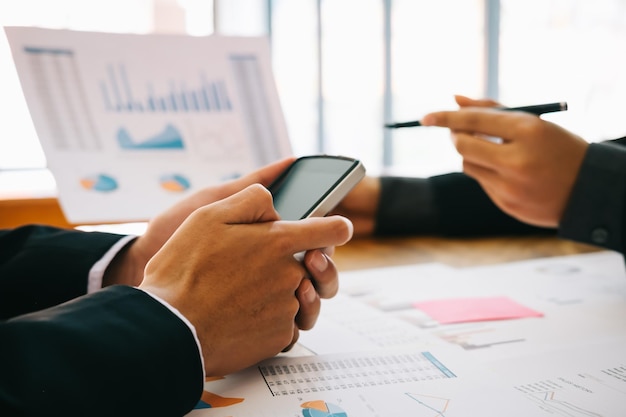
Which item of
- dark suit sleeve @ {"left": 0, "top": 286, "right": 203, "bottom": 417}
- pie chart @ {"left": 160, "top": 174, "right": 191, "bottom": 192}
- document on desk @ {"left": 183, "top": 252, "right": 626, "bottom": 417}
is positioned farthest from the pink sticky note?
pie chart @ {"left": 160, "top": 174, "right": 191, "bottom": 192}

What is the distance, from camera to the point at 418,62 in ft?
13.3

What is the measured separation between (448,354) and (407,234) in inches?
24.0

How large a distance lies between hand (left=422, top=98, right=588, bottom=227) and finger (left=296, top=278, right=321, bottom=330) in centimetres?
29

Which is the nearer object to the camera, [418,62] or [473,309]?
[473,309]

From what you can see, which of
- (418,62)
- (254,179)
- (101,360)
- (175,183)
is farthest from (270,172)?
(418,62)

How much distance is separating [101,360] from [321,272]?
0.68 feet

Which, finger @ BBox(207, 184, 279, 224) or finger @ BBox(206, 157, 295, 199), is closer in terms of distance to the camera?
finger @ BBox(207, 184, 279, 224)

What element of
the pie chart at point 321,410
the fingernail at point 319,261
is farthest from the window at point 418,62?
the pie chart at point 321,410

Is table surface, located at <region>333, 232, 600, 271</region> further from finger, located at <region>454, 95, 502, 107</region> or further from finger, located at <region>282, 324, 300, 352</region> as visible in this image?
finger, located at <region>282, 324, 300, 352</region>

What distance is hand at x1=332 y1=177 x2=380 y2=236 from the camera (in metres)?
1.10

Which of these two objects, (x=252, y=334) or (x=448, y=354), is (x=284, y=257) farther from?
(x=448, y=354)

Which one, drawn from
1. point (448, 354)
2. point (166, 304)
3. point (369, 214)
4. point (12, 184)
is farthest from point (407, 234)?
point (12, 184)

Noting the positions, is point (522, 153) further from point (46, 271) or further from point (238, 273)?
point (46, 271)

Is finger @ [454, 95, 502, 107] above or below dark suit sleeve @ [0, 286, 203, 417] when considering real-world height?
above
